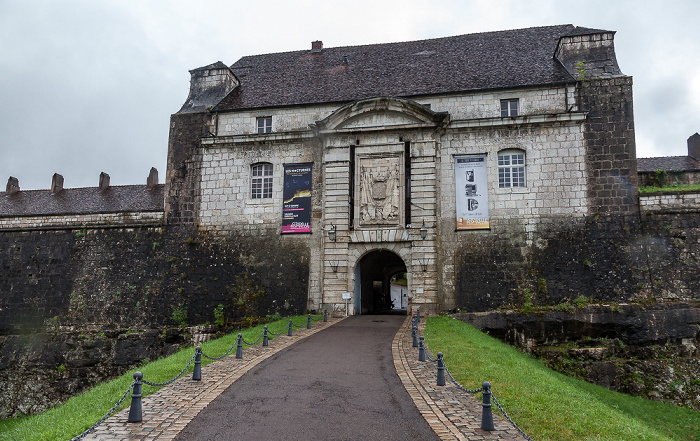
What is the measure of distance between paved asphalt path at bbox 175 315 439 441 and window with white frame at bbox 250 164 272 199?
1029 cm

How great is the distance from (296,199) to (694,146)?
2737 centimetres

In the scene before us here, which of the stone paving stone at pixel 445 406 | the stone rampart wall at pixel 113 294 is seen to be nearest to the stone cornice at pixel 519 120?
the stone rampart wall at pixel 113 294

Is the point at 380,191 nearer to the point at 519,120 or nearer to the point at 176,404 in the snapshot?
the point at 519,120

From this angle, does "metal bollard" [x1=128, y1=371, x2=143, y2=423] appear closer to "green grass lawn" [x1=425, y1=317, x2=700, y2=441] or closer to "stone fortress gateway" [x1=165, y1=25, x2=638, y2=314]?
"green grass lawn" [x1=425, y1=317, x2=700, y2=441]

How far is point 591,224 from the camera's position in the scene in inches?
718

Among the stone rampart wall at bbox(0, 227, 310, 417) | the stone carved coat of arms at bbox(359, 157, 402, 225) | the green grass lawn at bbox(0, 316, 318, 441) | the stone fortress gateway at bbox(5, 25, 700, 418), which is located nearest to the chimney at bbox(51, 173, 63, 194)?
the stone fortress gateway at bbox(5, 25, 700, 418)

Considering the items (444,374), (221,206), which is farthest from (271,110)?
(444,374)

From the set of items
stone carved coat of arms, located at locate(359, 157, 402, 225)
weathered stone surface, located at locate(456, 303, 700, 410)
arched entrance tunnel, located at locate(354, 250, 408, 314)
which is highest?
stone carved coat of arms, located at locate(359, 157, 402, 225)

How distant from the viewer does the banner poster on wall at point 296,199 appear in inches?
800

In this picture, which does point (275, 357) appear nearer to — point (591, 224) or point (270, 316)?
point (270, 316)

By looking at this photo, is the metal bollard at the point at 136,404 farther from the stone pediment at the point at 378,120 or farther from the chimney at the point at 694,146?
the chimney at the point at 694,146

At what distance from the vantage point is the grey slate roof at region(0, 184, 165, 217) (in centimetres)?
3028

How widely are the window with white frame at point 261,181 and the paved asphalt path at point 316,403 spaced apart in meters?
10.3

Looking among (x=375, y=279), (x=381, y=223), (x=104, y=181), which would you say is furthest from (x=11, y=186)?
(x=381, y=223)
